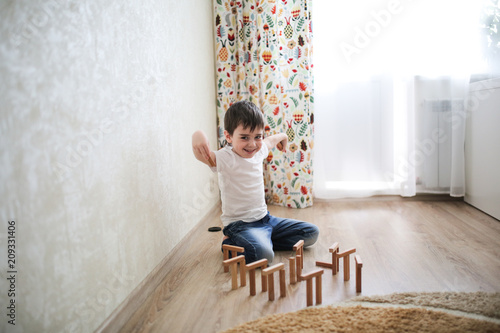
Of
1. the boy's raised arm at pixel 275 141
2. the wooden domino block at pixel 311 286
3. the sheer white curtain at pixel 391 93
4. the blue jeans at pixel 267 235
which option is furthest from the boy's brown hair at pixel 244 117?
the sheer white curtain at pixel 391 93

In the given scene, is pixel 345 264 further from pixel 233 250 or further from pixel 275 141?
pixel 275 141

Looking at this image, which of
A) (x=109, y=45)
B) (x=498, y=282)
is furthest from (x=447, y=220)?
(x=109, y=45)

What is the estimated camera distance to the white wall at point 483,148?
7.24ft

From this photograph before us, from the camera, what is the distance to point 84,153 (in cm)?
102

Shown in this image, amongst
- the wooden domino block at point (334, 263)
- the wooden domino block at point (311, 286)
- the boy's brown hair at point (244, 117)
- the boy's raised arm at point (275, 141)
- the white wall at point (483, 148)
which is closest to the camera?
the wooden domino block at point (311, 286)

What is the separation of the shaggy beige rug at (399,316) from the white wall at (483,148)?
1166mm

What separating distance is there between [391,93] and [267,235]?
1.46m

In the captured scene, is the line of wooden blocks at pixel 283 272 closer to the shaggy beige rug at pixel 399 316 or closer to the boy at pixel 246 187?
the shaggy beige rug at pixel 399 316

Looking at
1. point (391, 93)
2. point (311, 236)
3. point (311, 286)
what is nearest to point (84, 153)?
point (311, 286)

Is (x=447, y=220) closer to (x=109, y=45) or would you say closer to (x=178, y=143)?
(x=178, y=143)

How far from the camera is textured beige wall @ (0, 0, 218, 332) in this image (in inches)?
31.4

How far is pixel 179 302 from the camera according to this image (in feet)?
4.41

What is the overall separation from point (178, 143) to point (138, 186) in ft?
1.60

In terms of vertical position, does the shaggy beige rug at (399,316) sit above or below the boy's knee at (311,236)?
below
